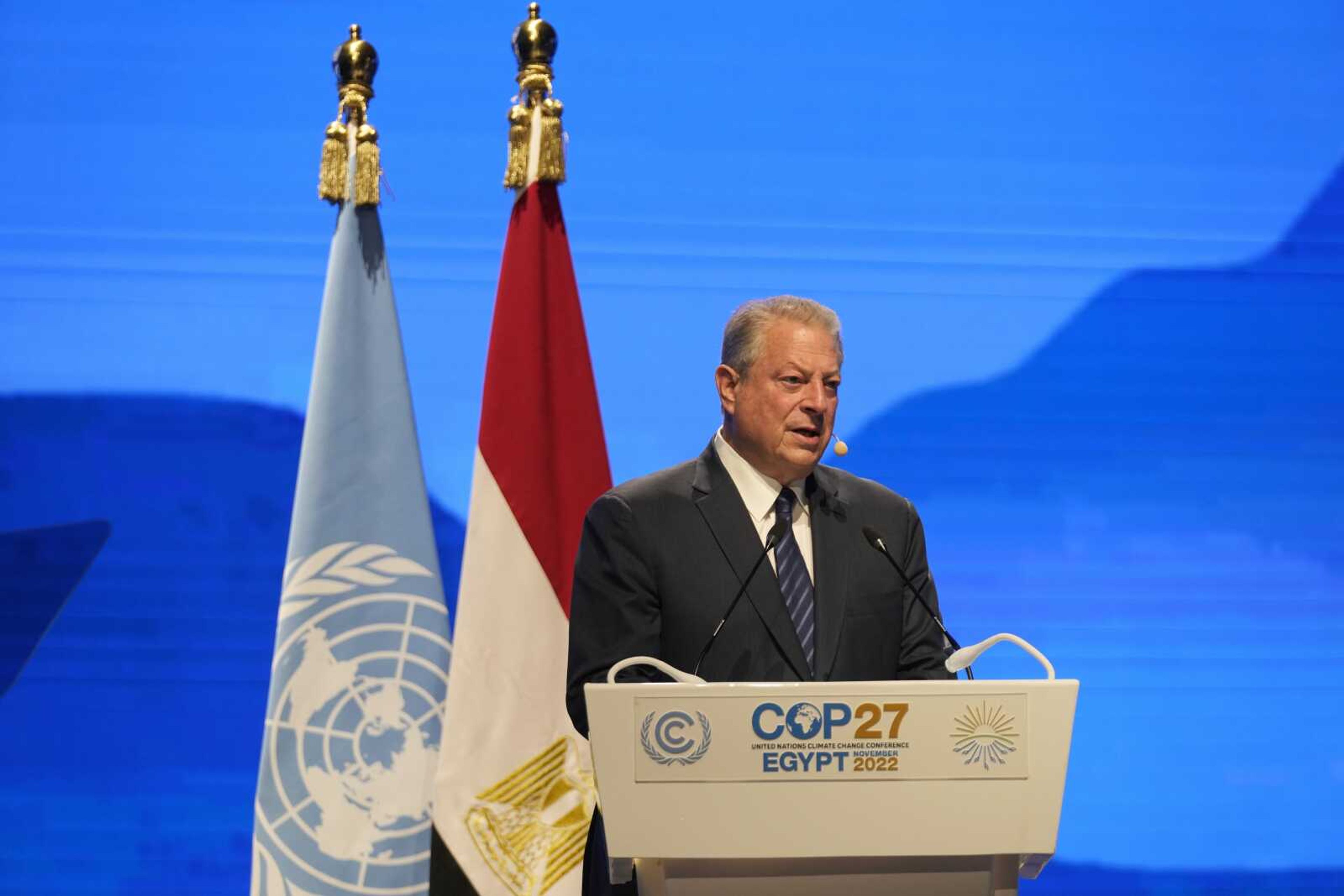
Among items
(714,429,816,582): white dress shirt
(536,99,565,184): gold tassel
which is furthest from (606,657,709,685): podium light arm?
(536,99,565,184): gold tassel

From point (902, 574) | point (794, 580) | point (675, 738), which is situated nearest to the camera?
point (675, 738)

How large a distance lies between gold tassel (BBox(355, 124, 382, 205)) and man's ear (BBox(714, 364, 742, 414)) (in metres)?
1.30

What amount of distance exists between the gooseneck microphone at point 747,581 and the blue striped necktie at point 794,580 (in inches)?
0.7

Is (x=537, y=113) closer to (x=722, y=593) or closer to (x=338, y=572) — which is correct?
(x=338, y=572)

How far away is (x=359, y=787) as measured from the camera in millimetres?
2869

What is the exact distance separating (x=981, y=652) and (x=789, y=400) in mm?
472

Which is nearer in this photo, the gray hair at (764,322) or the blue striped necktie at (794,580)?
the blue striped necktie at (794,580)

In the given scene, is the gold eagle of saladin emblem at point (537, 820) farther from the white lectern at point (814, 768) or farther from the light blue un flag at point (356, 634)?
the white lectern at point (814, 768)

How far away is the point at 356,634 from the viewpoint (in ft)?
9.66

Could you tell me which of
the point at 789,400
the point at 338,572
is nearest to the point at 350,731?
the point at 338,572

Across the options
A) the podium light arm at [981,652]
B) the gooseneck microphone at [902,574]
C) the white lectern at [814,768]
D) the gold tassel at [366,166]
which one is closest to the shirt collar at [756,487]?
the gooseneck microphone at [902,574]

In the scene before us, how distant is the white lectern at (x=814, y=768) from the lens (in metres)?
1.43

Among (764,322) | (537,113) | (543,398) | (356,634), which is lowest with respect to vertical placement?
(356,634)

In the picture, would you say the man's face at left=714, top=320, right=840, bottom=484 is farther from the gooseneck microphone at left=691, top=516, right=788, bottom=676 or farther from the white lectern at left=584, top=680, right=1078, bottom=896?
the white lectern at left=584, top=680, right=1078, bottom=896
